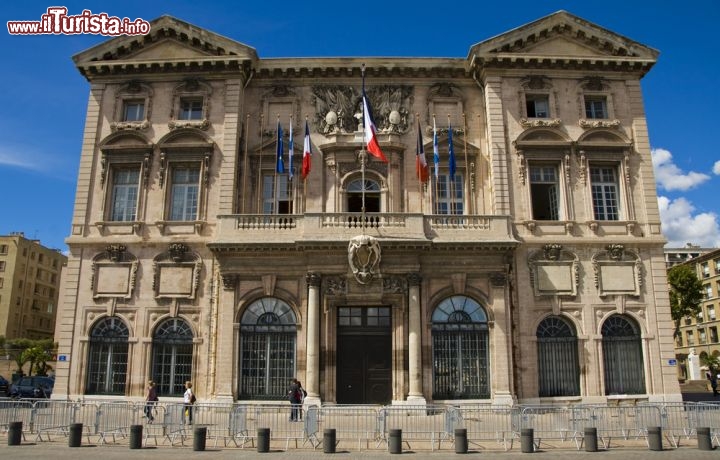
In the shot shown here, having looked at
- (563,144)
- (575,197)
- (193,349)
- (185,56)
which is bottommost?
(193,349)

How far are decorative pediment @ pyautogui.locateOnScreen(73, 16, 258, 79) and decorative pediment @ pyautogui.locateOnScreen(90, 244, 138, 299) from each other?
7882 millimetres

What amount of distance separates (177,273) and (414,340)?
9.60 metres

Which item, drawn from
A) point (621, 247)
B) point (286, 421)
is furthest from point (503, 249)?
point (286, 421)

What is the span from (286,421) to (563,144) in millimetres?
15830

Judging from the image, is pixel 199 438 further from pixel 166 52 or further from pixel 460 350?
pixel 166 52

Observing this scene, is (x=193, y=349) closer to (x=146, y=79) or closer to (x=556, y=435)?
(x=146, y=79)

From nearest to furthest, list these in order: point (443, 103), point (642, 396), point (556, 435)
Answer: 1. point (556, 435)
2. point (642, 396)
3. point (443, 103)

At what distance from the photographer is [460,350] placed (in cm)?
2203

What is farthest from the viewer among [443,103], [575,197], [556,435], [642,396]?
[443,103]

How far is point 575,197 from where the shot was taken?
23.7m

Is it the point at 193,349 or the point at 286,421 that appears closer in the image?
the point at 286,421

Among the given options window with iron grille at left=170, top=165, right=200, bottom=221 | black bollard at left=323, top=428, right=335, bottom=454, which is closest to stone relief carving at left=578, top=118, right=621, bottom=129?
window with iron grille at left=170, top=165, right=200, bottom=221

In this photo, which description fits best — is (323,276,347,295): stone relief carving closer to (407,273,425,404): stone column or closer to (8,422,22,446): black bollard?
(407,273,425,404): stone column

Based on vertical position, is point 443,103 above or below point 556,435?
above
